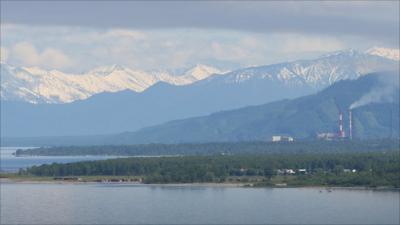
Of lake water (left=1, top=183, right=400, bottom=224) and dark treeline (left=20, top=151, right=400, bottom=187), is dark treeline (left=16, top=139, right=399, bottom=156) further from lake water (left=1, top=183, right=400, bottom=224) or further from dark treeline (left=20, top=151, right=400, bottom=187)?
lake water (left=1, top=183, right=400, bottom=224)

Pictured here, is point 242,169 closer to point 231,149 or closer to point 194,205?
point 194,205

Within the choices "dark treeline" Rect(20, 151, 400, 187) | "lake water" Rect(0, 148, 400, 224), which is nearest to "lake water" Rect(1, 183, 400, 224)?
"lake water" Rect(0, 148, 400, 224)

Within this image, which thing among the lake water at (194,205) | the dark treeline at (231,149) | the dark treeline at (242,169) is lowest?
the lake water at (194,205)

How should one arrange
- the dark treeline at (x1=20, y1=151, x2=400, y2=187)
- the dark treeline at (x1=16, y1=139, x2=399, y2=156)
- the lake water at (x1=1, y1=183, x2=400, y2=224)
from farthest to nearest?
the dark treeline at (x1=16, y1=139, x2=399, y2=156)
the dark treeline at (x1=20, y1=151, x2=400, y2=187)
the lake water at (x1=1, y1=183, x2=400, y2=224)

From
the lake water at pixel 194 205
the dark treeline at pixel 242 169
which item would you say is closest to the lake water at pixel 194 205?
the lake water at pixel 194 205

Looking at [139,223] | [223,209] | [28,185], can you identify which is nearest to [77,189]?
[28,185]

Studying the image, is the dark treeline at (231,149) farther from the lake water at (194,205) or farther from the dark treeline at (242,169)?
the lake water at (194,205)
